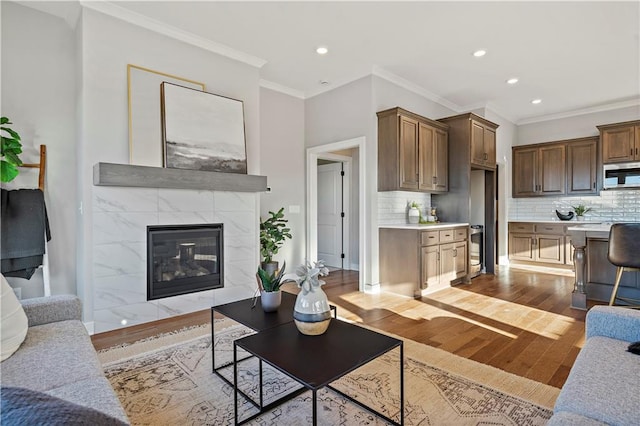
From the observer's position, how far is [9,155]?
2.76m

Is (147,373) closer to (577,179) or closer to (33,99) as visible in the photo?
(33,99)

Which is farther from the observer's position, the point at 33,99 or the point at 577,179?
the point at 577,179

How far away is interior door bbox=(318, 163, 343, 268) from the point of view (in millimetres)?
6426

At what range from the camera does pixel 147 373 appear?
2279mm

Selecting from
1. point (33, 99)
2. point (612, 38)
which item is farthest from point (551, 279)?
point (33, 99)

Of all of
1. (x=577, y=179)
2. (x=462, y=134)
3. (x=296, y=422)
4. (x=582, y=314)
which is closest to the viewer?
(x=296, y=422)

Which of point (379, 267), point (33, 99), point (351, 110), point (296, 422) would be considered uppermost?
point (351, 110)

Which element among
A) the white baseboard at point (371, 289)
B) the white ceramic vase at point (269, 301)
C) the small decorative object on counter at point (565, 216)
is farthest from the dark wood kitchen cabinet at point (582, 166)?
the white ceramic vase at point (269, 301)

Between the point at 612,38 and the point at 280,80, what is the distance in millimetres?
3966

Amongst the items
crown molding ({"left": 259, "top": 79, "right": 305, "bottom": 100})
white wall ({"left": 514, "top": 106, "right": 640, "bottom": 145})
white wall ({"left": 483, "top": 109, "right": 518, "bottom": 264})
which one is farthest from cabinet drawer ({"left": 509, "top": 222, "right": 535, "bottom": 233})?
crown molding ({"left": 259, "top": 79, "right": 305, "bottom": 100})

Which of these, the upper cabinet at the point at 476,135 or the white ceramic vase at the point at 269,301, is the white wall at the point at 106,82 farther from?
the upper cabinet at the point at 476,135

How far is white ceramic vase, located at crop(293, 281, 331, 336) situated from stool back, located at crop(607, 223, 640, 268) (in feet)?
10.2

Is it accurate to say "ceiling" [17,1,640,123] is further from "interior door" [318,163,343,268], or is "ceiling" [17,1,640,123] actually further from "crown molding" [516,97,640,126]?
"interior door" [318,163,343,268]

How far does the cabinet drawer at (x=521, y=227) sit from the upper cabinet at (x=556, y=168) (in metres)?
0.71
